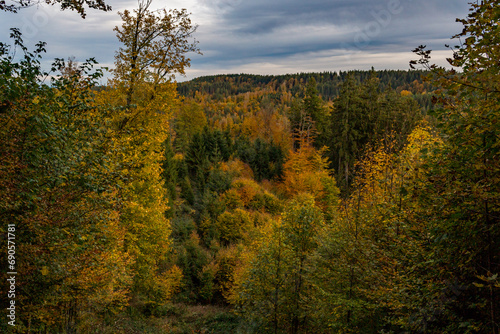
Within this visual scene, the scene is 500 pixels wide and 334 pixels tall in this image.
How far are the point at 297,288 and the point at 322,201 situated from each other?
81.7 ft

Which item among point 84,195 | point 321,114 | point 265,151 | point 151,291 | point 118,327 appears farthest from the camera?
point 321,114

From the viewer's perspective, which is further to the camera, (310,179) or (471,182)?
(310,179)

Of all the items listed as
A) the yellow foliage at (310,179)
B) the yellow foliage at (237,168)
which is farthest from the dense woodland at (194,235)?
the yellow foliage at (237,168)

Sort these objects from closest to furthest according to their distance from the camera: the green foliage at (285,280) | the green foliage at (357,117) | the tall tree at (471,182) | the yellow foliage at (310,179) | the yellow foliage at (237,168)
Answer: the tall tree at (471,182), the green foliage at (285,280), the yellow foliage at (310,179), the green foliage at (357,117), the yellow foliage at (237,168)

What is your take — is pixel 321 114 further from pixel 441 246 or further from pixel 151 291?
pixel 441 246

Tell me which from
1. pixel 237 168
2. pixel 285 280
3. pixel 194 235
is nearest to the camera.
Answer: pixel 285 280

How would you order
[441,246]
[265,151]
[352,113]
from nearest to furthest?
[441,246] → [352,113] → [265,151]

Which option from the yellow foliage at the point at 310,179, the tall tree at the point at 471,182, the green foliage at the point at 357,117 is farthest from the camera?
the green foliage at the point at 357,117

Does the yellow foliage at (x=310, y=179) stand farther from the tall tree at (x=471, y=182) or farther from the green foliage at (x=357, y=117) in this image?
the tall tree at (x=471, y=182)

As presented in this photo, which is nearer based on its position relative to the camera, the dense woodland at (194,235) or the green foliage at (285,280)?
Result: the dense woodland at (194,235)

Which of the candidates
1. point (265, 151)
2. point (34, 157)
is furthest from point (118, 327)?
point (265, 151)

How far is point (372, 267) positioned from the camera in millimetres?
10195

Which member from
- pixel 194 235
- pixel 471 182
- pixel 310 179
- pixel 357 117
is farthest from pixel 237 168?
pixel 471 182

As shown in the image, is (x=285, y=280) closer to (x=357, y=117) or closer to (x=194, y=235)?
(x=194, y=235)
